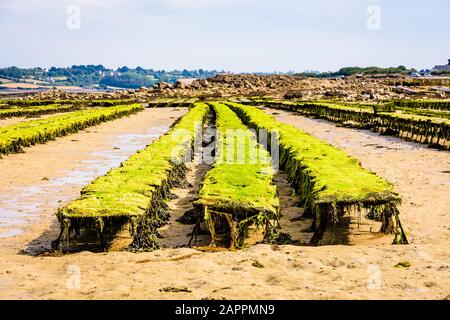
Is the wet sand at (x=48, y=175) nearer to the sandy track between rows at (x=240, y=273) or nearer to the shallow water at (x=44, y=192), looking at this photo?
the shallow water at (x=44, y=192)

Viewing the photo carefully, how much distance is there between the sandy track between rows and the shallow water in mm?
2447

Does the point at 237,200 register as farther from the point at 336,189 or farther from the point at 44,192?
the point at 44,192

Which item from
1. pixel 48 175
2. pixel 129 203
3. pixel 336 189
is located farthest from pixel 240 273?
pixel 48 175

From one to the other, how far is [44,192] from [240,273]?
10.8 meters

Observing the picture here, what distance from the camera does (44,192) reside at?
60.0ft

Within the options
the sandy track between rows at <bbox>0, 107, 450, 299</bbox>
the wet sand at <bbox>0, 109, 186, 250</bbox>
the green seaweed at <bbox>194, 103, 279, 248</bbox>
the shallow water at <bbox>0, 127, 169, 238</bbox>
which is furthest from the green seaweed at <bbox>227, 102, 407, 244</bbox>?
the shallow water at <bbox>0, 127, 169, 238</bbox>

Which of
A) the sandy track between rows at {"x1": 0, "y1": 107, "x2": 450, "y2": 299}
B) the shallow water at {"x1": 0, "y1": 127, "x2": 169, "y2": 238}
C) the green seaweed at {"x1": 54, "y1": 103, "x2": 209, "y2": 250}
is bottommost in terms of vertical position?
the shallow water at {"x1": 0, "y1": 127, "x2": 169, "y2": 238}

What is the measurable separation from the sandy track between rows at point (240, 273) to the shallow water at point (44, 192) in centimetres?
245

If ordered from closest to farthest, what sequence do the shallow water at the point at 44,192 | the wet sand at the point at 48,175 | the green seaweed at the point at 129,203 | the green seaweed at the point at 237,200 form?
the green seaweed at the point at 129,203 < the green seaweed at the point at 237,200 < the wet sand at the point at 48,175 < the shallow water at the point at 44,192

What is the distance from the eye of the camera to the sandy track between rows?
340 inches

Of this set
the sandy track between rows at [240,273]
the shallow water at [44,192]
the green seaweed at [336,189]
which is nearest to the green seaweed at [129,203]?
the sandy track between rows at [240,273]

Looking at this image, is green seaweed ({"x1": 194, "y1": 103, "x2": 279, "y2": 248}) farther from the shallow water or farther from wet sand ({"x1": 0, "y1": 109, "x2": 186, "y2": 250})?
the shallow water

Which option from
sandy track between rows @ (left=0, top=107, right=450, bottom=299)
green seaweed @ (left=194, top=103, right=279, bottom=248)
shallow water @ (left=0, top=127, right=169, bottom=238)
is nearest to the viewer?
sandy track between rows @ (left=0, top=107, right=450, bottom=299)

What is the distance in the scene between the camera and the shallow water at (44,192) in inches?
572
